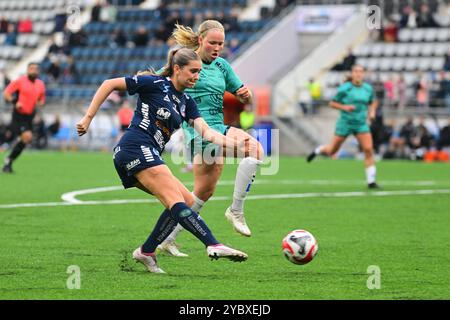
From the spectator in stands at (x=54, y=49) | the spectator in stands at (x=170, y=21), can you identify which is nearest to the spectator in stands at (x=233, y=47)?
the spectator in stands at (x=170, y=21)

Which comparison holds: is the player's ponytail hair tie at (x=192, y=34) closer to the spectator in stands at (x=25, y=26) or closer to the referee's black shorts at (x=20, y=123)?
the referee's black shorts at (x=20, y=123)

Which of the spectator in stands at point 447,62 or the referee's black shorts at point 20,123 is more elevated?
the referee's black shorts at point 20,123

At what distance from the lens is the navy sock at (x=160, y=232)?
9.51m

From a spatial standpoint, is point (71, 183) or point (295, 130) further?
point (295, 130)

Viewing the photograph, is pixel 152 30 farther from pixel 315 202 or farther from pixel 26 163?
pixel 315 202

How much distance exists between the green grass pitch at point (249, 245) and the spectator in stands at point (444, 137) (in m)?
11.6

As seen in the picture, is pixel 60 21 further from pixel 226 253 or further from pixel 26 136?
pixel 226 253

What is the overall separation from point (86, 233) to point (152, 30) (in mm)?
33036

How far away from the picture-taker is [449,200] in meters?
18.0

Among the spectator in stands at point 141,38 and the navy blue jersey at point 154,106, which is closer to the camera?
the navy blue jersey at point 154,106

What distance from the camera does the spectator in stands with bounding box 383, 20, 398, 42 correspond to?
38.7 meters

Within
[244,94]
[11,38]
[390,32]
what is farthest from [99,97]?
[11,38]
